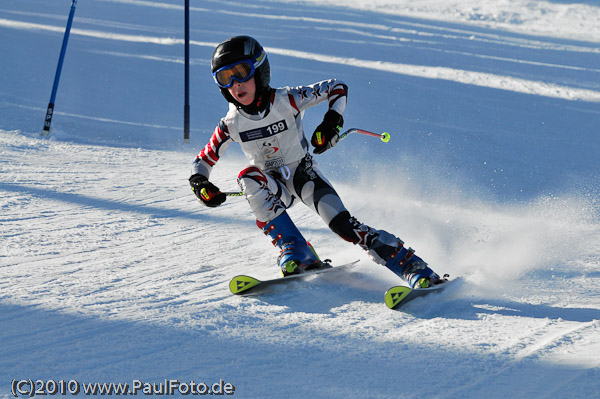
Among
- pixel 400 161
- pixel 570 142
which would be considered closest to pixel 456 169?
pixel 400 161

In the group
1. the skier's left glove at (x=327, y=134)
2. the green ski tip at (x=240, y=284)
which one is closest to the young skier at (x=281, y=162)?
the skier's left glove at (x=327, y=134)

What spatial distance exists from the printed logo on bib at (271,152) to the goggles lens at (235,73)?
0.45m

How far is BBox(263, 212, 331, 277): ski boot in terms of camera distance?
3.92m

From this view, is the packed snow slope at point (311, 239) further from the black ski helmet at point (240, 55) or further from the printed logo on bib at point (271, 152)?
the black ski helmet at point (240, 55)

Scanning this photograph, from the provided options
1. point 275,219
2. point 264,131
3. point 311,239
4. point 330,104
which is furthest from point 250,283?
point 311,239

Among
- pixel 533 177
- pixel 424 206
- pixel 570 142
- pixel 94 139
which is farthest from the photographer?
pixel 570 142

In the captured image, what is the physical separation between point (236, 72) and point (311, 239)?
1.61 meters

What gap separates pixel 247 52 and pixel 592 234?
3.01 metres

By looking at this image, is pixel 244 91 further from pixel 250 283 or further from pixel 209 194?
pixel 250 283

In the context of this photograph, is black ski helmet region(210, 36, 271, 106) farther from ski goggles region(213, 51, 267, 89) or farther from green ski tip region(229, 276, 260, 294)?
green ski tip region(229, 276, 260, 294)

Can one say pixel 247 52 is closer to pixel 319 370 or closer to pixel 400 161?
pixel 319 370

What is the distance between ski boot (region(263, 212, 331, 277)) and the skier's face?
735 mm

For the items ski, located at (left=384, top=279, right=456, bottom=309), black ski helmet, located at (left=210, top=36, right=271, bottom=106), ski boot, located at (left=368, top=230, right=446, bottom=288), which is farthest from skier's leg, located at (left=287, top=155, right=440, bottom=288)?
black ski helmet, located at (left=210, top=36, right=271, bottom=106)

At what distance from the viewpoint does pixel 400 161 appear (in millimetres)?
7570
